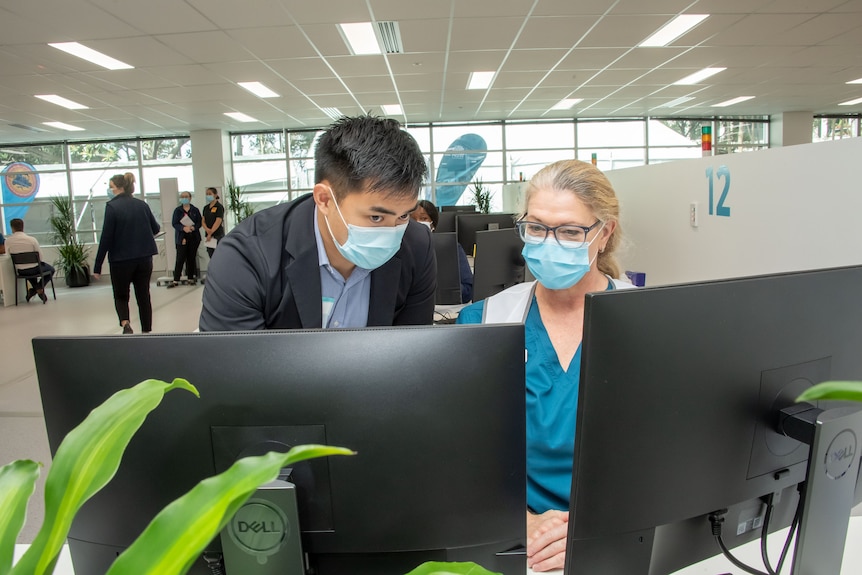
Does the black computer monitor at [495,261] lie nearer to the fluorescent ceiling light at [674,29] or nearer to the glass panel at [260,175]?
the fluorescent ceiling light at [674,29]

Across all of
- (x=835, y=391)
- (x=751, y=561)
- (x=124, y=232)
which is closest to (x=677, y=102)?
(x=124, y=232)

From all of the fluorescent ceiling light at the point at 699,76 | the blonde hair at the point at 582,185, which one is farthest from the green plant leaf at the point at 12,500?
the fluorescent ceiling light at the point at 699,76

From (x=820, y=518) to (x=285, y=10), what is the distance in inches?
194

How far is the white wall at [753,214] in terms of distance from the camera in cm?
182

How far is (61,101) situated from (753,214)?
27.1 feet

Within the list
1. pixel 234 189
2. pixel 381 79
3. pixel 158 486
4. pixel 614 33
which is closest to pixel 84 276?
pixel 234 189

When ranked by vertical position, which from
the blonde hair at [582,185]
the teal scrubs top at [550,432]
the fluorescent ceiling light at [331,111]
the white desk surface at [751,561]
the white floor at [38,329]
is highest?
the fluorescent ceiling light at [331,111]

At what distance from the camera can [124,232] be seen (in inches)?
188

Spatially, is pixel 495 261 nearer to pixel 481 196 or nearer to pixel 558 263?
pixel 558 263

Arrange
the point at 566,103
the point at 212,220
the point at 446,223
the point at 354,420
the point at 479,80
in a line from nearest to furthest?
the point at 354,420 < the point at 446,223 < the point at 479,80 < the point at 212,220 < the point at 566,103

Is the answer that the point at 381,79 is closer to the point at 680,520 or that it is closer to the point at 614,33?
the point at 614,33

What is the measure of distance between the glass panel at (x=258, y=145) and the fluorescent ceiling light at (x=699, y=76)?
7112 mm

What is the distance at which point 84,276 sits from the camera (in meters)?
9.34

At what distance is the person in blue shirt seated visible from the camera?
117cm
